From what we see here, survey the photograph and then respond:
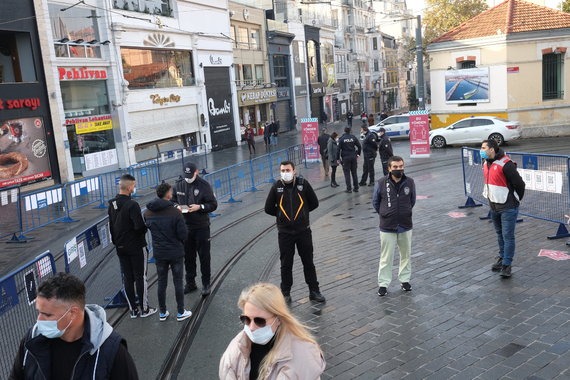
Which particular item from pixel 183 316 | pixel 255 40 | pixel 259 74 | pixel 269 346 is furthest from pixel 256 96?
pixel 269 346

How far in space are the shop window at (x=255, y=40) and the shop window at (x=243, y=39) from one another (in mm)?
744

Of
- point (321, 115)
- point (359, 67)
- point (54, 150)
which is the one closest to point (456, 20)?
point (321, 115)

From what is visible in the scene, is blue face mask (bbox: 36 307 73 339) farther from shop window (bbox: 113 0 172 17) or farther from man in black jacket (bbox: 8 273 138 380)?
shop window (bbox: 113 0 172 17)

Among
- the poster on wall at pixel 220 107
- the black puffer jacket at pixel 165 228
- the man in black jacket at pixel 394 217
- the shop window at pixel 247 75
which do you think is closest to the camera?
the black puffer jacket at pixel 165 228

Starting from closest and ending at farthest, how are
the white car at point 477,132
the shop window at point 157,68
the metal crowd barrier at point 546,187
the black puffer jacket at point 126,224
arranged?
the black puffer jacket at point 126,224 < the metal crowd barrier at point 546,187 < the white car at point 477,132 < the shop window at point 157,68

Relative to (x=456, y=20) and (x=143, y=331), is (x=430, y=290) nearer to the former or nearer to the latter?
(x=143, y=331)

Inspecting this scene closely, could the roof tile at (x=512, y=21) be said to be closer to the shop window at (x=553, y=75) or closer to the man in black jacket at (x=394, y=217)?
the shop window at (x=553, y=75)

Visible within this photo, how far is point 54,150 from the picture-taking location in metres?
22.9

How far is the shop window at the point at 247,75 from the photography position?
135ft

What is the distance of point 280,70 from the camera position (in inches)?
1860

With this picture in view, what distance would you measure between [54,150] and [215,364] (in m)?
19.7

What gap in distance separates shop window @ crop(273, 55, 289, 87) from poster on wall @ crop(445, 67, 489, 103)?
64.3 feet

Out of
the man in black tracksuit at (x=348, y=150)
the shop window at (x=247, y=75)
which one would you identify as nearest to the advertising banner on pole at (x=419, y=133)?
the man in black tracksuit at (x=348, y=150)

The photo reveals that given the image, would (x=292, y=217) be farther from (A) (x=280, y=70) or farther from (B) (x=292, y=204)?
(A) (x=280, y=70)
